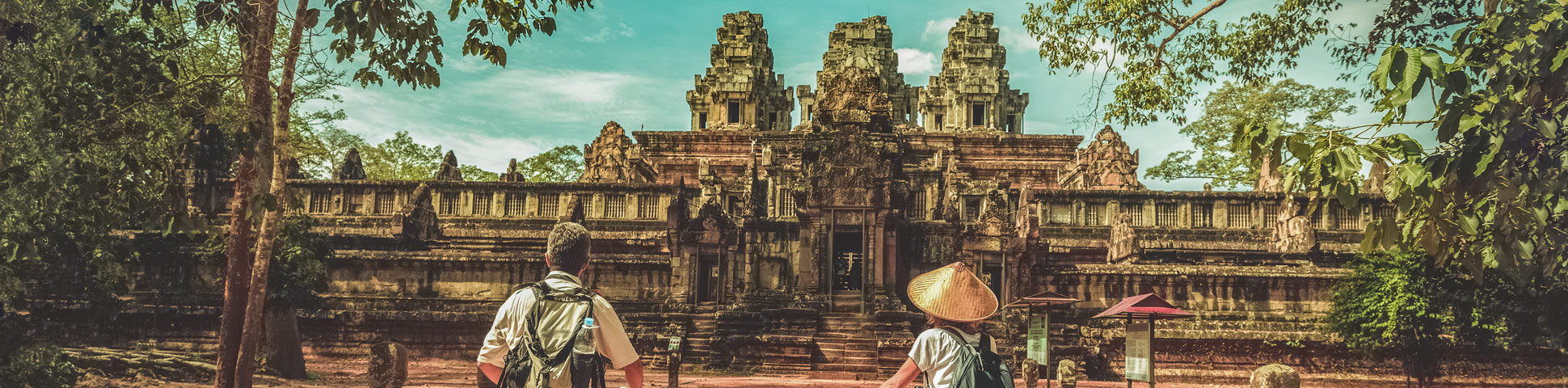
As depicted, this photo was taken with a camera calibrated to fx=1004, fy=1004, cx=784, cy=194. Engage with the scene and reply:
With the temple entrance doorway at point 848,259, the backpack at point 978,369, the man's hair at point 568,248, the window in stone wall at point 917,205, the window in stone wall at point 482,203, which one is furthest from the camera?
the window in stone wall at point 482,203

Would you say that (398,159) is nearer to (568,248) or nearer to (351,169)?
(351,169)

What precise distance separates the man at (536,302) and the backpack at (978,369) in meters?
1.50

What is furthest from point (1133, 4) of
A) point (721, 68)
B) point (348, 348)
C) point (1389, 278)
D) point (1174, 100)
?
point (721, 68)

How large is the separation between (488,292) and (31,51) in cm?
997

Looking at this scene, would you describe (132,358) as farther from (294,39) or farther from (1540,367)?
(1540,367)

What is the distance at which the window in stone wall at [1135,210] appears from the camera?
2578 centimetres

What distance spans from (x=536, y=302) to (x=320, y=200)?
2520cm

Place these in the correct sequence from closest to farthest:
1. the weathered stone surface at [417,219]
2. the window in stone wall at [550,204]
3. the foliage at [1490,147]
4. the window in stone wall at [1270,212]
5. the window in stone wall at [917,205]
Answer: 1. the foliage at [1490,147]
2. the weathered stone surface at [417,219]
3. the window in stone wall at [917,205]
4. the window in stone wall at [1270,212]
5. the window in stone wall at [550,204]

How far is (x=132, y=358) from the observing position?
563 inches

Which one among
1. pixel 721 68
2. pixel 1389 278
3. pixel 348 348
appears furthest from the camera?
pixel 721 68

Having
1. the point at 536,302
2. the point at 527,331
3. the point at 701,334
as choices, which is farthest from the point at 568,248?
the point at 701,334

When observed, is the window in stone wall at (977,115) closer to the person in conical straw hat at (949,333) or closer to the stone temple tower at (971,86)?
the stone temple tower at (971,86)

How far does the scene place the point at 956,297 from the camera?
15.6ft

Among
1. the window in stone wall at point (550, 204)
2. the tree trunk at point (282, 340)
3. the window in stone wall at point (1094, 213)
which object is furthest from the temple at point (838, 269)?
the tree trunk at point (282, 340)
